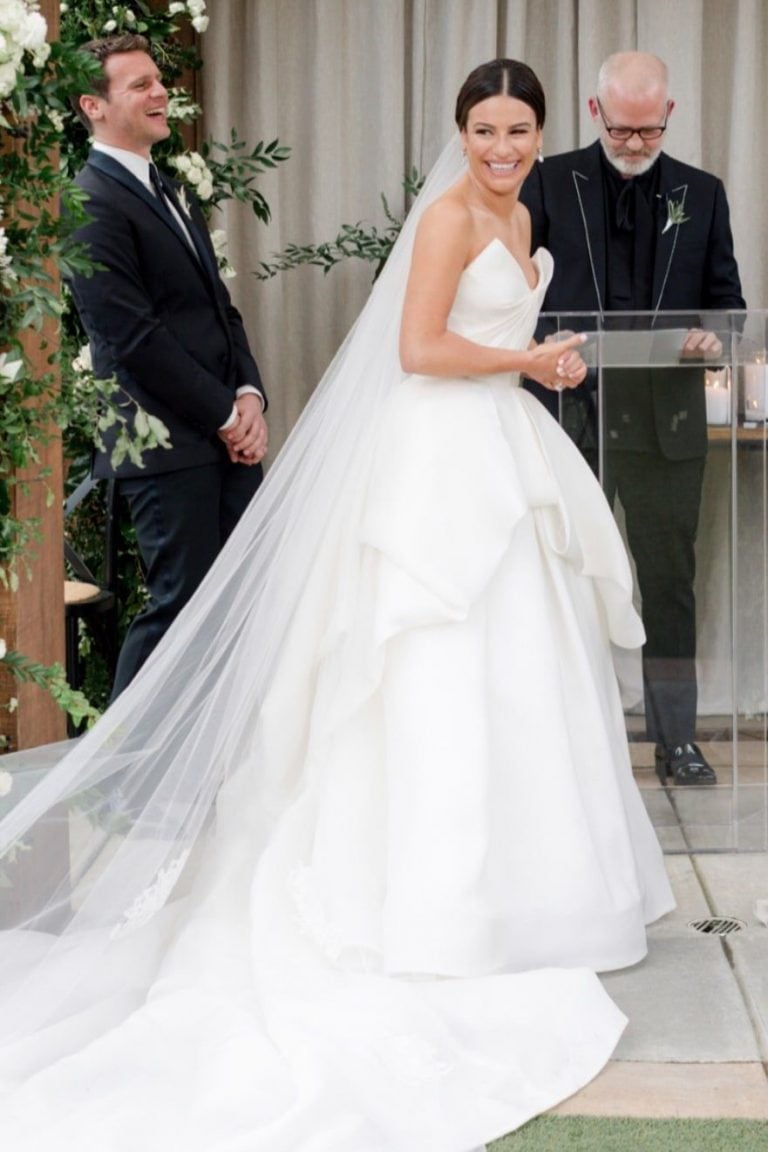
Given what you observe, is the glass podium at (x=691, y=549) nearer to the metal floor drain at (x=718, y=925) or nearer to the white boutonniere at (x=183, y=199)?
the metal floor drain at (x=718, y=925)

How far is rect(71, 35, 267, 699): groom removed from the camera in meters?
3.50

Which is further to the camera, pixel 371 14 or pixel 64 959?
pixel 371 14

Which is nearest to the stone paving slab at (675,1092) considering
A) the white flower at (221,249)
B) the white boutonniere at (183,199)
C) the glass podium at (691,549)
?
the glass podium at (691,549)

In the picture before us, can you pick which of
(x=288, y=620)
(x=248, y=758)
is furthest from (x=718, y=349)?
(x=248, y=758)

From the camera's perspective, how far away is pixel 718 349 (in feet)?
11.7

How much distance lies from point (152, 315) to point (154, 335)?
0.21 ft

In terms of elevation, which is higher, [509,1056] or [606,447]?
[606,447]

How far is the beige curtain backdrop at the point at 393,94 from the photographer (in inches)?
193

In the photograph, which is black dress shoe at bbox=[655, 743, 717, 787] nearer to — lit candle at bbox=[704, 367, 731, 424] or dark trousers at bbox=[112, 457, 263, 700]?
lit candle at bbox=[704, 367, 731, 424]

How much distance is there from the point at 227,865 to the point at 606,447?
1392 millimetres

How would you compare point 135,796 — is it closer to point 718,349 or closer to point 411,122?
point 718,349

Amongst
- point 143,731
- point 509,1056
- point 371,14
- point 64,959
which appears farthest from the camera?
point 371,14

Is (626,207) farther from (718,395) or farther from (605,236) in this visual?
(718,395)

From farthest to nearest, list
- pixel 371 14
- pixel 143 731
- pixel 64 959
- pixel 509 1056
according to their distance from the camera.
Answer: pixel 371 14, pixel 143 731, pixel 64 959, pixel 509 1056
